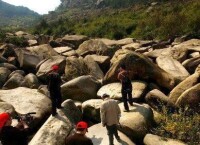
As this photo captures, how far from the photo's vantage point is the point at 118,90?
722 inches

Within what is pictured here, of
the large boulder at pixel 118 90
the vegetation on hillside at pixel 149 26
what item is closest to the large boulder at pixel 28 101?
the large boulder at pixel 118 90

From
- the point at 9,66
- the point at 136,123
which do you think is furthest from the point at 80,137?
the point at 9,66

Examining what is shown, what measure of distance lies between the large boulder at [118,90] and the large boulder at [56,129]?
124 inches

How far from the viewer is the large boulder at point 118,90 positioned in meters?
17.7

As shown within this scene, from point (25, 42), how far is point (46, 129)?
2042cm

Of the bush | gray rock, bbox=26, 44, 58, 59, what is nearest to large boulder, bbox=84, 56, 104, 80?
gray rock, bbox=26, 44, 58, 59

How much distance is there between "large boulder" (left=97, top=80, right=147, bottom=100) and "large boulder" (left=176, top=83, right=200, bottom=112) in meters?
1.99

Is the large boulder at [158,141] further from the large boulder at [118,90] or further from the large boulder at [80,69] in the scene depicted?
the large boulder at [80,69]

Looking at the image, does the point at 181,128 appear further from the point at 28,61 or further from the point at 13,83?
the point at 28,61

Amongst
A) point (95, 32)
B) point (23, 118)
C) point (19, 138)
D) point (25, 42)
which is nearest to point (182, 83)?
point (23, 118)

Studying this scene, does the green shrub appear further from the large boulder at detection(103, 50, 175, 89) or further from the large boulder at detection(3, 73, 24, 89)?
the large boulder at detection(103, 50, 175, 89)

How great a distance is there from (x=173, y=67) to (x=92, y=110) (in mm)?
6714

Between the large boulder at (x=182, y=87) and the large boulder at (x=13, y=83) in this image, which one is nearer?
the large boulder at (x=182, y=87)

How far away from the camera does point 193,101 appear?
53.5 ft
